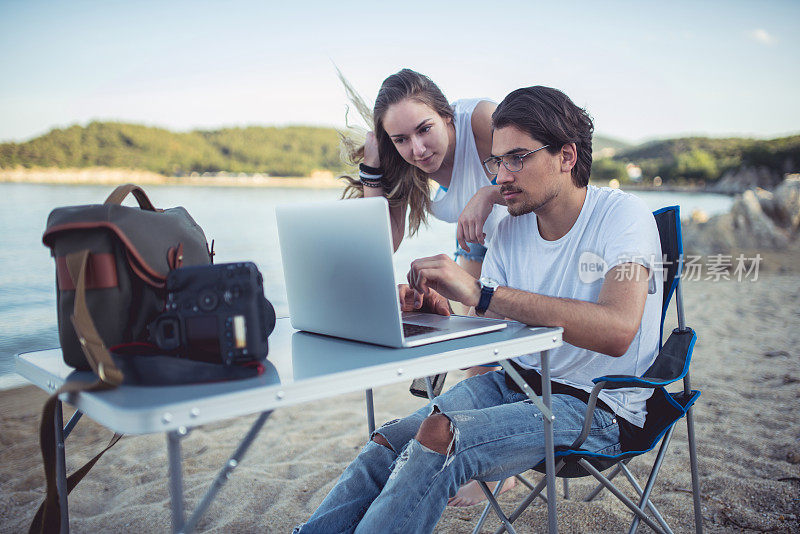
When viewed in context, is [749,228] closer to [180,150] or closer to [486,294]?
[486,294]

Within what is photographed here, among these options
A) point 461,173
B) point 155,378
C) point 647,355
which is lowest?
point 647,355

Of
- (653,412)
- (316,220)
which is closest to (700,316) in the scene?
(653,412)

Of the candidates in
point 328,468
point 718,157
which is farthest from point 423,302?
point 718,157

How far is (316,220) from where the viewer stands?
1.34m

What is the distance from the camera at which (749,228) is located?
1141 cm

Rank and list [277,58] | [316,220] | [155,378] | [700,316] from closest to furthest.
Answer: [155,378]
[316,220]
[700,316]
[277,58]

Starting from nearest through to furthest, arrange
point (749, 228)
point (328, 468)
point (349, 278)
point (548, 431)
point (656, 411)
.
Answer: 1. point (349, 278)
2. point (548, 431)
3. point (656, 411)
4. point (328, 468)
5. point (749, 228)

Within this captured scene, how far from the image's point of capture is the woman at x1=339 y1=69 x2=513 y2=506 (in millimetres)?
2451

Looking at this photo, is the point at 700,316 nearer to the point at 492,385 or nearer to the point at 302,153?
the point at 492,385

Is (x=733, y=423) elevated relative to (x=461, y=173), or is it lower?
lower

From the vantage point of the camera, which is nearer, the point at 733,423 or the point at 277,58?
the point at 733,423

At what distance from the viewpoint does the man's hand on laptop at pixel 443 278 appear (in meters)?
1.40

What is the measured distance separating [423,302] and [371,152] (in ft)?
3.95

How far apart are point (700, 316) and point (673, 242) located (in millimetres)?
4883
